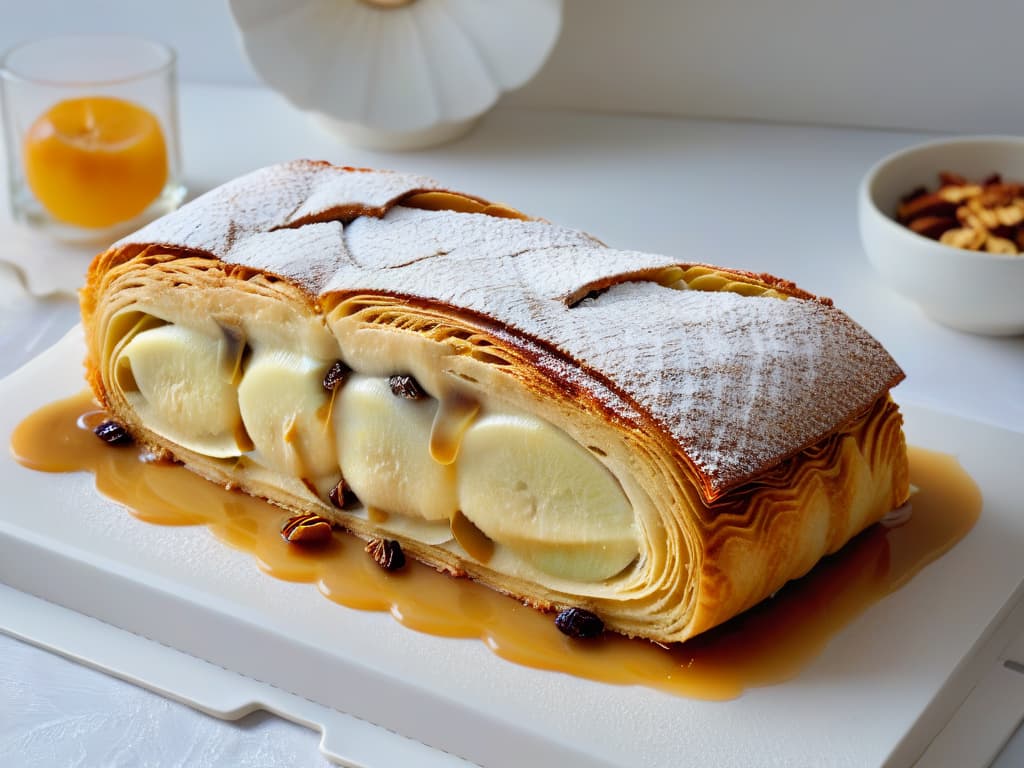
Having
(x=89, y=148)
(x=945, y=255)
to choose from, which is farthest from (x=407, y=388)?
(x=89, y=148)

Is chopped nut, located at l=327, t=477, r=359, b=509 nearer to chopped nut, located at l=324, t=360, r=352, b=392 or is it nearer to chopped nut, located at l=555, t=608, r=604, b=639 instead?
chopped nut, located at l=324, t=360, r=352, b=392

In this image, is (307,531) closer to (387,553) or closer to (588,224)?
(387,553)

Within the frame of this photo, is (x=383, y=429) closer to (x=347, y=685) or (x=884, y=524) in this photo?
(x=347, y=685)

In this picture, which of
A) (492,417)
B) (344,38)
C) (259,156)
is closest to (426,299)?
(492,417)

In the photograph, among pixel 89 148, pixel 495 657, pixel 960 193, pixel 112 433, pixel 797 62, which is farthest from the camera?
pixel 797 62

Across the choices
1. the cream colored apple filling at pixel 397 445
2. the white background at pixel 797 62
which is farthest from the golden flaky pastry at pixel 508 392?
the white background at pixel 797 62

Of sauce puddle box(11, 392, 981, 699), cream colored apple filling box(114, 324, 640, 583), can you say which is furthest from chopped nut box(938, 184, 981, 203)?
cream colored apple filling box(114, 324, 640, 583)

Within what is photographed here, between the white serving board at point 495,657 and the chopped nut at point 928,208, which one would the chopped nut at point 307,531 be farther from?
the chopped nut at point 928,208

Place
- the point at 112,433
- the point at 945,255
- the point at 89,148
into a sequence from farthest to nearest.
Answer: the point at 89,148 → the point at 945,255 → the point at 112,433
